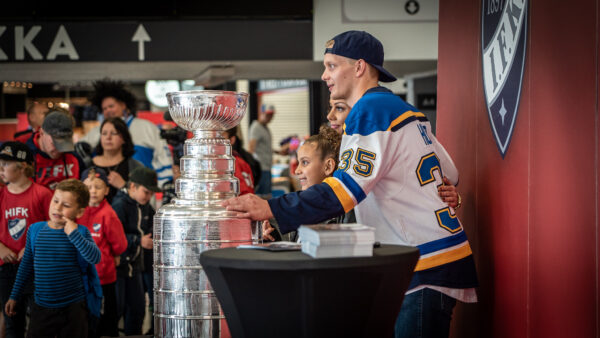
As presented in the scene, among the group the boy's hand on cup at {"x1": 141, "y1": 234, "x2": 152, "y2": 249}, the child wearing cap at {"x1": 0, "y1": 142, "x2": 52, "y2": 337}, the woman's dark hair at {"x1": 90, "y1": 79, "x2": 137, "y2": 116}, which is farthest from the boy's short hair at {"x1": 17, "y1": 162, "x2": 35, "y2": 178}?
the woman's dark hair at {"x1": 90, "y1": 79, "x2": 137, "y2": 116}

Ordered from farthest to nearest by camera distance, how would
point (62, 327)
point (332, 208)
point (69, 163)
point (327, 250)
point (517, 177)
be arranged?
1. point (69, 163)
2. point (62, 327)
3. point (517, 177)
4. point (332, 208)
5. point (327, 250)

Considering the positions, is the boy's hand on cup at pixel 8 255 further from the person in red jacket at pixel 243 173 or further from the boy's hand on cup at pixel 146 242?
the person in red jacket at pixel 243 173

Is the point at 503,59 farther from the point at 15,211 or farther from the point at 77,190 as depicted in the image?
the point at 15,211

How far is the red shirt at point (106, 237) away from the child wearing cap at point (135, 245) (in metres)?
0.19

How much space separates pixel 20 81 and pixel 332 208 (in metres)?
6.42

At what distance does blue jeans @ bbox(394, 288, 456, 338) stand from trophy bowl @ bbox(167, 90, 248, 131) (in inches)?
31.1

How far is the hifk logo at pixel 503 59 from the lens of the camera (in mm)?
2701

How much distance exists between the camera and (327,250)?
5.94 feet

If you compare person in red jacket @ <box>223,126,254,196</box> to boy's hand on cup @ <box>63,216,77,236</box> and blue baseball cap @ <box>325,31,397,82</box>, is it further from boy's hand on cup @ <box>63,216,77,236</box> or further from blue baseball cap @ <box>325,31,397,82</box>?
blue baseball cap @ <box>325,31,397,82</box>

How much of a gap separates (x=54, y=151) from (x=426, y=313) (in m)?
3.16

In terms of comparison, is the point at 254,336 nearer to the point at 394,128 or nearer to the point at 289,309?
the point at 289,309

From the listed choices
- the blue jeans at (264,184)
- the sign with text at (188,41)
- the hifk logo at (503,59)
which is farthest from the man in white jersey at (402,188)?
the blue jeans at (264,184)

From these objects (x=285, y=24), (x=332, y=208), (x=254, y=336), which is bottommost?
(x=254, y=336)

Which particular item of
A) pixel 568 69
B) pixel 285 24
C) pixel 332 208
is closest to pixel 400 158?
pixel 332 208
